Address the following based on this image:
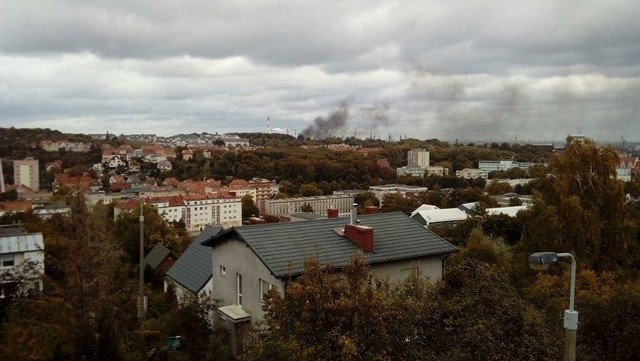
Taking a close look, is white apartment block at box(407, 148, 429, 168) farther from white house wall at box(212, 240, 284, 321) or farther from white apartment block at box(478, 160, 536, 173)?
white house wall at box(212, 240, 284, 321)

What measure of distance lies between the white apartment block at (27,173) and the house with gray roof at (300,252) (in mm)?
118898

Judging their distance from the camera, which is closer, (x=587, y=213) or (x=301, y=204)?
(x=587, y=213)

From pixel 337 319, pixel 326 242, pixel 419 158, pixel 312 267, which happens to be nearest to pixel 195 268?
pixel 326 242

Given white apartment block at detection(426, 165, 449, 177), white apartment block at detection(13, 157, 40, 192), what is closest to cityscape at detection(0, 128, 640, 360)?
white apartment block at detection(13, 157, 40, 192)

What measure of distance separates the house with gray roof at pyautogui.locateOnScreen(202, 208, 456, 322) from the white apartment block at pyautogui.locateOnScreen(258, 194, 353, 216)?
326 ft

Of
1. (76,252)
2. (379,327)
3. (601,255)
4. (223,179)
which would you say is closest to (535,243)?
(601,255)

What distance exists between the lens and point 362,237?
15164 mm

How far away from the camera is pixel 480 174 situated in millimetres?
170875

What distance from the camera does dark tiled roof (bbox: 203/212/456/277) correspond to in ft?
46.5

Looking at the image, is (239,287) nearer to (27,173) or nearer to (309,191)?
(309,191)

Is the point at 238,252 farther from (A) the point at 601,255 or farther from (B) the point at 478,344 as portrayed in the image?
(A) the point at 601,255

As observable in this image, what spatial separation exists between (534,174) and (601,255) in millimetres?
4323

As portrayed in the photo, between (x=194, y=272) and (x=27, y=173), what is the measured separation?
11841cm

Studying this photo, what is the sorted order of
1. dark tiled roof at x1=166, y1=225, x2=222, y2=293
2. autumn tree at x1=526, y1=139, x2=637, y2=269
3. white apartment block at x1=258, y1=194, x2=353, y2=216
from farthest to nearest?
1. white apartment block at x1=258, y1=194, x2=353, y2=216
2. dark tiled roof at x1=166, y1=225, x2=222, y2=293
3. autumn tree at x1=526, y1=139, x2=637, y2=269
